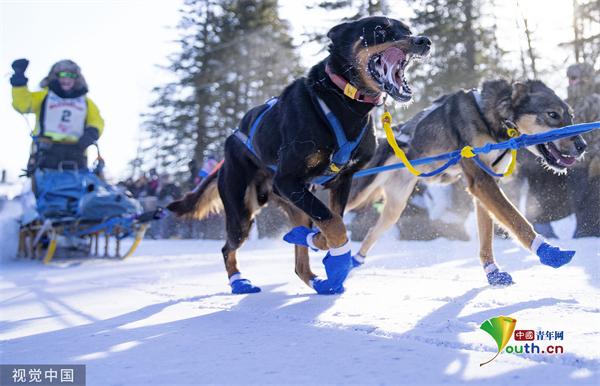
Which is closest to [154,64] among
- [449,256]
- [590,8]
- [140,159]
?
[140,159]

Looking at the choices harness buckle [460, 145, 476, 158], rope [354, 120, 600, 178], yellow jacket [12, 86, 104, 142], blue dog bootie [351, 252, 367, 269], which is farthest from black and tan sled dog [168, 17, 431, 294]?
yellow jacket [12, 86, 104, 142]

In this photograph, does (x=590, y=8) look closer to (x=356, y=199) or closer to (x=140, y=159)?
(x=356, y=199)

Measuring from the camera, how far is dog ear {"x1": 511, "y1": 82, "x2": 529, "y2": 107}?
12.3 feet

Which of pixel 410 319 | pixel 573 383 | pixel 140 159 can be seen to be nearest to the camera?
pixel 573 383

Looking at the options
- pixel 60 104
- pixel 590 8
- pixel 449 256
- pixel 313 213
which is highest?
pixel 590 8

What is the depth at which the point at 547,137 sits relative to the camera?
290 cm

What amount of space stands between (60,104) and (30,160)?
2.78 feet

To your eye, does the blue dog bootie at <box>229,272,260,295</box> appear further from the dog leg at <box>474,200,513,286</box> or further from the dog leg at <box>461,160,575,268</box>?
the dog leg at <box>461,160,575,268</box>

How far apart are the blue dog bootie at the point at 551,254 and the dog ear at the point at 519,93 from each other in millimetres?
1077

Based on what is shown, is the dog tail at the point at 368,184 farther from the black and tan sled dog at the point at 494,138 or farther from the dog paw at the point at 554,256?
the dog paw at the point at 554,256

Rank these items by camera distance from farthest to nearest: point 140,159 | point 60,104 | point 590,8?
point 140,159, point 590,8, point 60,104

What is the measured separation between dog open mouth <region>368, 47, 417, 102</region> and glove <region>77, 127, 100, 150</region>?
4.98 m

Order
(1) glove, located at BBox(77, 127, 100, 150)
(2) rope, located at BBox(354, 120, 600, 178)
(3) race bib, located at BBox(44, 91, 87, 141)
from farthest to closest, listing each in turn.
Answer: (1) glove, located at BBox(77, 127, 100, 150) < (3) race bib, located at BBox(44, 91, 87, 141) < (2) rope, located at BBox(354, 120, 600, 178)

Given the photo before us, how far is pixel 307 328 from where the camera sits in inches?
85.6
